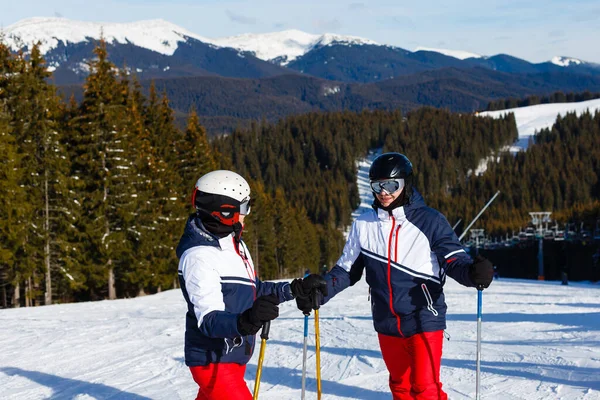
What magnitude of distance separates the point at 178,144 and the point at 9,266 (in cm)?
1748

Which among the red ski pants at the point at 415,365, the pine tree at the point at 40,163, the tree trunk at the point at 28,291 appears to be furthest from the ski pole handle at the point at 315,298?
the tree trunk at the point at 28,291

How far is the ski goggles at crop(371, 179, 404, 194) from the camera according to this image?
17.7 ft

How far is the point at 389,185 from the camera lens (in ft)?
17.7

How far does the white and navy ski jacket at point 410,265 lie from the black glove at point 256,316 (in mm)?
1450

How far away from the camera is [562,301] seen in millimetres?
Answer: 18578

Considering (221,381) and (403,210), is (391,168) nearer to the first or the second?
(403,210)

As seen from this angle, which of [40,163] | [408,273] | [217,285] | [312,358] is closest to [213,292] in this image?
[217,285]

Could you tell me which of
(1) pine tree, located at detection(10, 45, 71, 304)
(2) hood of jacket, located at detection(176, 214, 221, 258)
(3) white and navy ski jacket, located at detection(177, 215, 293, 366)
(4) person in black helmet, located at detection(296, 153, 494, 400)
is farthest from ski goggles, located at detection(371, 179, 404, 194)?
(1) pine tree, located at detection(10, 45, 71, 304)

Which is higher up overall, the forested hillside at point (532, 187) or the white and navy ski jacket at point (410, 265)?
the white and navy ski jacket at point (410, 265)

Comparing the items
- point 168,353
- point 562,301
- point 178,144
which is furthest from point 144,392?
point 178,144

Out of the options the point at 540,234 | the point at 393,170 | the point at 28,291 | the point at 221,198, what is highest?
the point at 393,170

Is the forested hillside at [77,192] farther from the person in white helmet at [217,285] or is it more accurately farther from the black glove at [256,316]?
the black glove at [256,316]

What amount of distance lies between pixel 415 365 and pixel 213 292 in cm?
174

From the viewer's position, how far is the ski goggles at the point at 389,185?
17.7 feet
